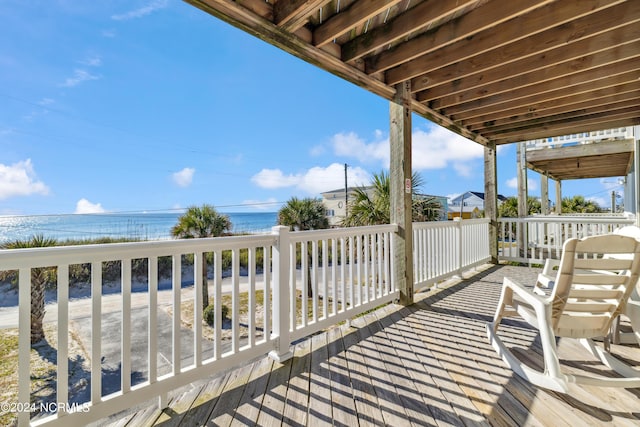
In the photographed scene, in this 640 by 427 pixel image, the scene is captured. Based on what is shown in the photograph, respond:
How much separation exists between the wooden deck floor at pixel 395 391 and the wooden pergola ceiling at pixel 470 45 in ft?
7.80

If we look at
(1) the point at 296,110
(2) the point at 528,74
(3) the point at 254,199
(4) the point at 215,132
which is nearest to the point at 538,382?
(2) the point at 528,74

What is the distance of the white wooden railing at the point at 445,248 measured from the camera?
367 cm

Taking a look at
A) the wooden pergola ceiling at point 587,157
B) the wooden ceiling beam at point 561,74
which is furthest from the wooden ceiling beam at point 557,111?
the wooden pergola ceiling at point 587,157

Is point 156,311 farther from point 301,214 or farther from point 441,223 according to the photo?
point 301,214

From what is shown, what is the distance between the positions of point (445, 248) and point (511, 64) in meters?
2.36

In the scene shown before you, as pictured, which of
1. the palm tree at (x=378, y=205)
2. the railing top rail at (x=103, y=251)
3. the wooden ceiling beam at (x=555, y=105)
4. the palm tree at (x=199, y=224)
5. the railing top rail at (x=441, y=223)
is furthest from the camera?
the palm tree at (x=199, y=224)

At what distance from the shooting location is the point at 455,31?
7.77 feet

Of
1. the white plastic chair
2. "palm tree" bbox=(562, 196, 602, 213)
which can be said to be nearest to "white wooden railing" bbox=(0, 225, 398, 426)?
the white plastic chair

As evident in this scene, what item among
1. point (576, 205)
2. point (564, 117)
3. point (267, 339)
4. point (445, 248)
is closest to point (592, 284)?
point (267, 339)

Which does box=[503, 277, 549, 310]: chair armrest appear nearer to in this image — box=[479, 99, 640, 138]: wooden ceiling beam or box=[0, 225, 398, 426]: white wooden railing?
box=[0, 225, 398, 426]: white wooden railing

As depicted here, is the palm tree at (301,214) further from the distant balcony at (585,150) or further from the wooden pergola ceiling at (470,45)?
the distant balcony at (585,150)

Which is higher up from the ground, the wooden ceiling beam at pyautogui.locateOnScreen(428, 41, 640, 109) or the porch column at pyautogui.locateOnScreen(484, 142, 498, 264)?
the wooden ceiling beam at pyautogui.locateOnScreen(428, 41, 640, 109)

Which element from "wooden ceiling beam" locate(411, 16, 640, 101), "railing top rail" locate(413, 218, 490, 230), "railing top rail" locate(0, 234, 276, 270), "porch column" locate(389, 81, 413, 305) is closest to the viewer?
"railing top rail" locate(0, 234, 276, 270)

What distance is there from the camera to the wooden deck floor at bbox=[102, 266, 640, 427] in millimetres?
1455
